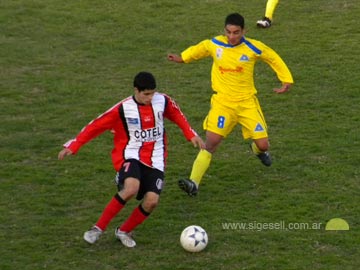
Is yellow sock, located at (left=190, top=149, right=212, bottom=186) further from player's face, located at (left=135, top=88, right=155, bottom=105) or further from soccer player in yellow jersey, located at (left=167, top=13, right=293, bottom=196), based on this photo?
player's face, located at (left=135, top=88, right=155, bottom=105)

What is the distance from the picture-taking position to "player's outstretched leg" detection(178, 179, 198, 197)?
411 inches

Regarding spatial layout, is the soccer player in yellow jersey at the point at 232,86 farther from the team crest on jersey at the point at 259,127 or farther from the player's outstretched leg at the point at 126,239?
the player's outstretched leg at the point at 126,239

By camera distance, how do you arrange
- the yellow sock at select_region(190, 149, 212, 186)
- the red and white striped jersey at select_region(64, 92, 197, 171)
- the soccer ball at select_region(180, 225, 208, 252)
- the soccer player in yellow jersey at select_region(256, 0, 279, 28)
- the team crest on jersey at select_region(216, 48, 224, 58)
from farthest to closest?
the soccer player in yellow jersey at select_region(256, 0, 279, 28)
the team crest on jersey at select_region(216, 48, 224, 58)
the yellow sock at select_region(190, 149, 212, 186)
the red and white striped jersey at select_region(64, 92, 197, 171)
the soccer ball at select_region(180, 225, 208, 252)

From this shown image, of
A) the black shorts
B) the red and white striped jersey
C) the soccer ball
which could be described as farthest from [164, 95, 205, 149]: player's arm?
the soccer ball

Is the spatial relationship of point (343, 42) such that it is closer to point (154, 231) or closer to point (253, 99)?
point (253, 99)

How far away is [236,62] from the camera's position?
1073 cm

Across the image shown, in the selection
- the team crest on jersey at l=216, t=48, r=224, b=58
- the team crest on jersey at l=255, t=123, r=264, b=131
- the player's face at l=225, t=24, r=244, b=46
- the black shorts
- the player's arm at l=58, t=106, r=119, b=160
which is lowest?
the black shorts

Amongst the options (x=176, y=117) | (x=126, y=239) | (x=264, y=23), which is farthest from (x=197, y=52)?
(x=264, y=23)

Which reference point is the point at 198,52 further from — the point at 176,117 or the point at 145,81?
the point at 145,81

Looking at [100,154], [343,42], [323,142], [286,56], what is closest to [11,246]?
[100,154]

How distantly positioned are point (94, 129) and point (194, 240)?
163 cm

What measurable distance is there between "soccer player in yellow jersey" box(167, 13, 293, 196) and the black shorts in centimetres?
143

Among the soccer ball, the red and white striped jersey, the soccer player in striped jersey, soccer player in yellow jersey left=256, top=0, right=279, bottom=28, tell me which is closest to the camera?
the soccer ball

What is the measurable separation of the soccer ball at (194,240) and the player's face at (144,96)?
1.50 m
